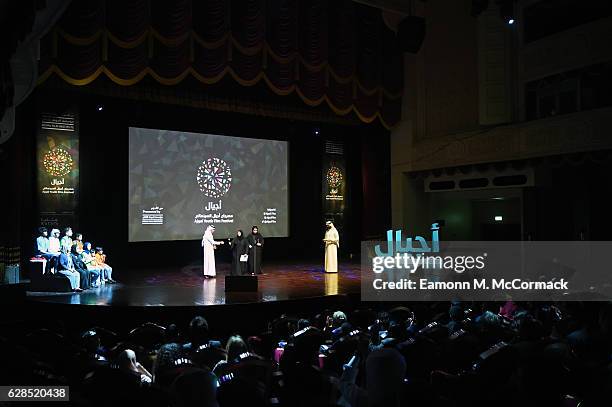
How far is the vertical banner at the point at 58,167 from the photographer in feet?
33.3

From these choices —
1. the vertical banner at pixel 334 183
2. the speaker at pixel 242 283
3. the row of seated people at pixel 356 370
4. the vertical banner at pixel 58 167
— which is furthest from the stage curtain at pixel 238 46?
the row of seated people at pixel 356 370

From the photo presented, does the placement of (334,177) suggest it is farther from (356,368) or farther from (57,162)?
(356,368)

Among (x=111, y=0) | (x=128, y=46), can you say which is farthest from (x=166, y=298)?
(x=111, y=0)

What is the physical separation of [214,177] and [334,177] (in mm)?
3991

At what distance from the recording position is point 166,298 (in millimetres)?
7379

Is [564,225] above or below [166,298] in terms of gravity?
above

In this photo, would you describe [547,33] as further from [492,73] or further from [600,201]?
[600,201]

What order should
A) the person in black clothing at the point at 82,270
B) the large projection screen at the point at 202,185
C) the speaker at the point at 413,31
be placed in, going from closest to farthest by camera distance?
the person in black clothing at the point at 82,270 → the speaker at the point at 413,31 → the large projection screen at the point at 202,185

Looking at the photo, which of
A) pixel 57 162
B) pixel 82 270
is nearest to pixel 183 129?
pixel 57 162

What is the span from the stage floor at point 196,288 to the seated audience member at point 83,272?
20 cm

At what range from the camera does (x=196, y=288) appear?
8.48 metres

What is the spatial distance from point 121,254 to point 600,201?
1089cm

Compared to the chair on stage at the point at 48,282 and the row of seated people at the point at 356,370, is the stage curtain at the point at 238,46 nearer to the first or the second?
the chair on stage at the point at 48,282

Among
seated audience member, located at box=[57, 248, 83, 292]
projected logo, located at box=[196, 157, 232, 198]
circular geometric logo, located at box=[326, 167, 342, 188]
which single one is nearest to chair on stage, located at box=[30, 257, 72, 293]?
seated audience member, located at box=[57, 248, 83, 292]
